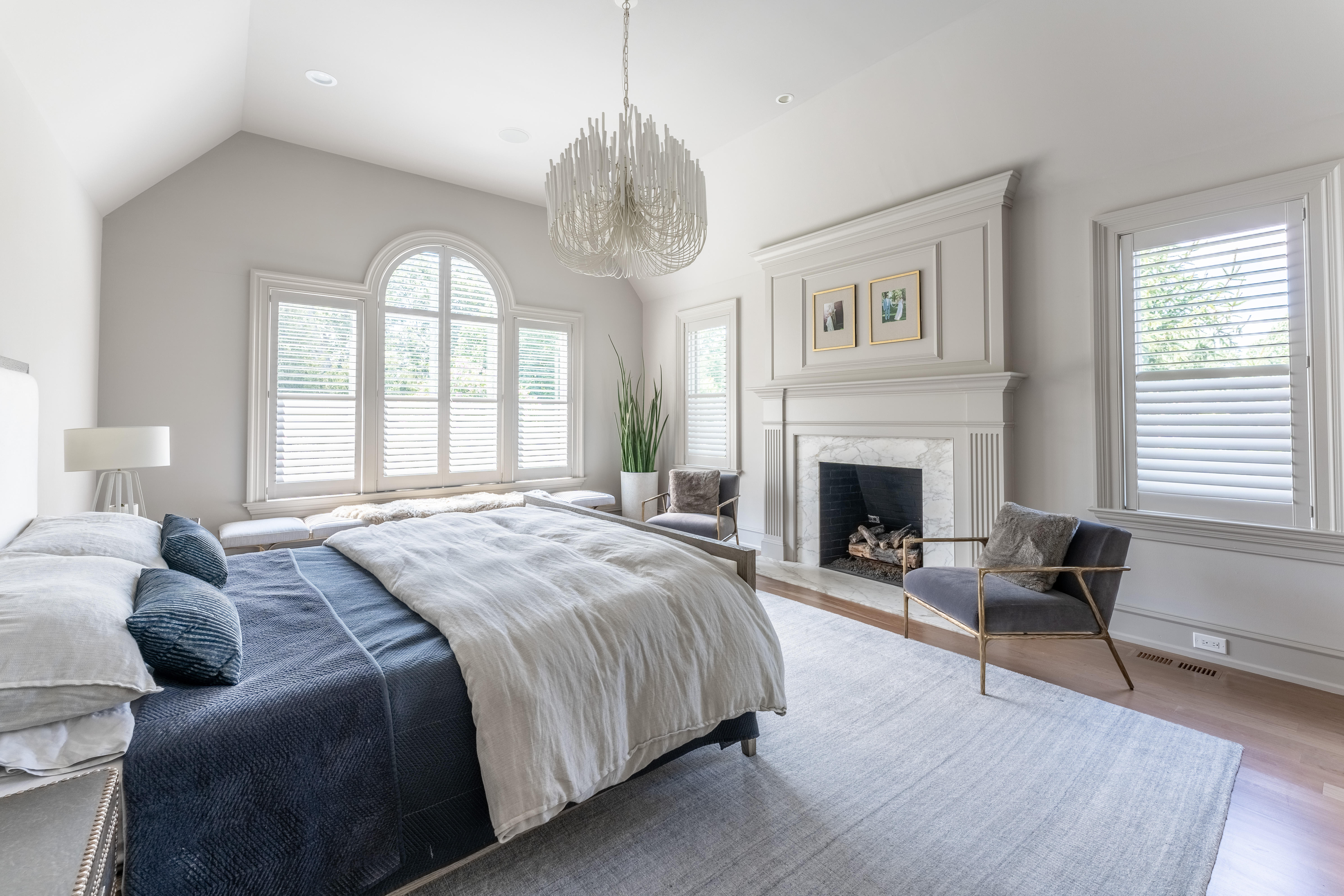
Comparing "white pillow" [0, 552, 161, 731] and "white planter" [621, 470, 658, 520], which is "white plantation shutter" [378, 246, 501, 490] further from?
"white pillow" [0, 552, 161, 731]

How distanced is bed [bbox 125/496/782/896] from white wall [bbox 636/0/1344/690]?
11.6 ft

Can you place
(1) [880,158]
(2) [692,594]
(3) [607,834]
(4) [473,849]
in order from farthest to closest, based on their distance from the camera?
(1) [880,158] < (2) [692,594] < (3) [607,834] < (4) [473,849]

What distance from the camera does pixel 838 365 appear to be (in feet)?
14.8

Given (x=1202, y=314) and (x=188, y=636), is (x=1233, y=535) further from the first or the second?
(x=188, y=636)

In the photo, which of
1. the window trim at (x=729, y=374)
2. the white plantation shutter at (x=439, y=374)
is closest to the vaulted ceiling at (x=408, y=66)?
the white plantation shutter at (x=439, y=374)

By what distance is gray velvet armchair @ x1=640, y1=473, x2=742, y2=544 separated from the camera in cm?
460

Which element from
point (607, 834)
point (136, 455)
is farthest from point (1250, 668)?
point (136, 455)

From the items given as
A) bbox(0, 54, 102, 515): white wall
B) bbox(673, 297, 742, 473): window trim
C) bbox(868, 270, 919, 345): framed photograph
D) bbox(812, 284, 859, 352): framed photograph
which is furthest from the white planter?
bbox(0, 54, 102, 515): white wall

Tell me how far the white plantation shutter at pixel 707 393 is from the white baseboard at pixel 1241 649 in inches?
132

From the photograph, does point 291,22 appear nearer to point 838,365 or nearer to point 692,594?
point 692,594

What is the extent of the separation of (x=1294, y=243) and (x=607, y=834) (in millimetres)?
3906

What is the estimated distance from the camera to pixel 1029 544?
2.80 meters

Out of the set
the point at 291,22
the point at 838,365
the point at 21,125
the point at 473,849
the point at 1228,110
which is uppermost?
the point at 291,22

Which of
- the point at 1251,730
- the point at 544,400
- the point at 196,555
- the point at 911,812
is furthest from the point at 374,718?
the point at 544,400
